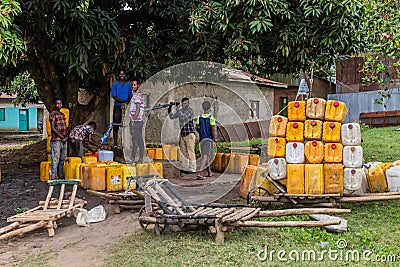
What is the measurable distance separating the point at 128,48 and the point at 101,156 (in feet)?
8.65

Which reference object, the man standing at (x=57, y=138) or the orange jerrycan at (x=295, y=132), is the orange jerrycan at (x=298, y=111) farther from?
the man standing at (x=57, y=138)

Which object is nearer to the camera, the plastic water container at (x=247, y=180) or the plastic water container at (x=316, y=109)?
the plastic water container at (x=316, y=109)

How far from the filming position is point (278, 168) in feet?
25.2

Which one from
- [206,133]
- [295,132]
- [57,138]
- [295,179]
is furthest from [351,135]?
[57,138]

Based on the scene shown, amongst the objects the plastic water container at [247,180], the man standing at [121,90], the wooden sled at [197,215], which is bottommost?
the wooden sled at [197,215]

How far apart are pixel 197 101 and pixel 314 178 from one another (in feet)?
27.0

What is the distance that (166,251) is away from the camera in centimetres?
585

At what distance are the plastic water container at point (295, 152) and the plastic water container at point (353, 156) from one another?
2.21ft

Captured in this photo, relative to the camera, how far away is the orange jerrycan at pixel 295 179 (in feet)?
24.7

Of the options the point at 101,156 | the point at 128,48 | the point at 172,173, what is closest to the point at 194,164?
the point at 172,173

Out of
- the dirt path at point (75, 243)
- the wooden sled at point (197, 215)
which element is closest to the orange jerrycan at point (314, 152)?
the wooden sled at point (197, 215)

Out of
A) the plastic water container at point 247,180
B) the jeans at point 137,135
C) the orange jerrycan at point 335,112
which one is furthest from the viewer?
the jeans at point 137,135

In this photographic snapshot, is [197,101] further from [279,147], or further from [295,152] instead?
[295,152]

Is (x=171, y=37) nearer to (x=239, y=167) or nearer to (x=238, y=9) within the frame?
(x=238, y=9)
